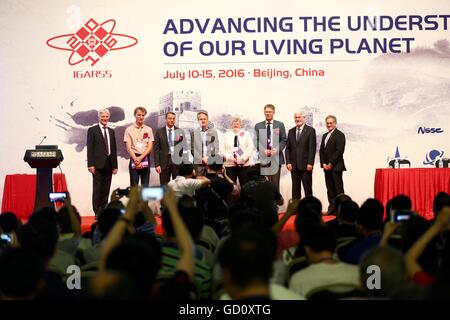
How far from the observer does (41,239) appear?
10.1 ft

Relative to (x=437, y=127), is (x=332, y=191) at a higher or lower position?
lower

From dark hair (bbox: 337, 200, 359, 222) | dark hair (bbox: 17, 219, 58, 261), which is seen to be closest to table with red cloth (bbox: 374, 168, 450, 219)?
dark hair (bbox: 337, 200, 359, 222)

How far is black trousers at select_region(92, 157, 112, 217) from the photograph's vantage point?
10492mm

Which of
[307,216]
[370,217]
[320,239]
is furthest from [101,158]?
[320,239]

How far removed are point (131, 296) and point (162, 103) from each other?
939 cm

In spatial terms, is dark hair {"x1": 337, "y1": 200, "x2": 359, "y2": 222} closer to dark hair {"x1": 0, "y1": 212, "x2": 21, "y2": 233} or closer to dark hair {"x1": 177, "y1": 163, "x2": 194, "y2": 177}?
dark hair {"x1": 0, "y1": 212, "x2": 21, "y2": 233}

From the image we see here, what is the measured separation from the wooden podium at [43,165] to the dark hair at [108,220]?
4.95 m

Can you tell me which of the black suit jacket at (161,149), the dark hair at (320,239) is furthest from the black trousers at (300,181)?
the dark hair at (320,239)

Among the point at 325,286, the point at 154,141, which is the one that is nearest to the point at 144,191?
the point at 325,286

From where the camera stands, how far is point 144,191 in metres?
3.33

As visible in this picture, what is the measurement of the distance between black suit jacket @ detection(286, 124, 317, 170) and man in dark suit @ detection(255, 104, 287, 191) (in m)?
0.11

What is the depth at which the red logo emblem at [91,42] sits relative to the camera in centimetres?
1126

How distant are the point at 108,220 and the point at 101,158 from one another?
262 inches
